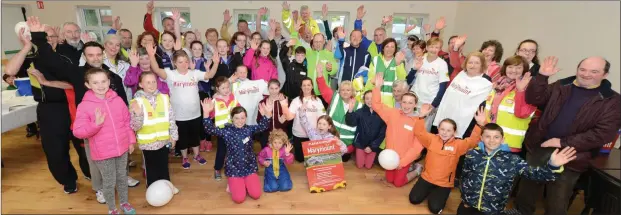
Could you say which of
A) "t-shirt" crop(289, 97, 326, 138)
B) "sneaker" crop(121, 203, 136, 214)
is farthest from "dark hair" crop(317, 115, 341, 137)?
"sneaker" crop(121, 203, 136, 214)

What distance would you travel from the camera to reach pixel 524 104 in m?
2.69

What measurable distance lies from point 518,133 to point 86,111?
3.62 m

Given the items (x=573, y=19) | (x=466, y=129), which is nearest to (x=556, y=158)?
(x=466, y=129)

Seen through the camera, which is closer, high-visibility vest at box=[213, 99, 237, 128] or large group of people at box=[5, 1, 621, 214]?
large group of people at box=[5, 1, 621, 214]

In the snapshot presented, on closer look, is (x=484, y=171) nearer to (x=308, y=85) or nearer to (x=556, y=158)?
(x=556, y=158)

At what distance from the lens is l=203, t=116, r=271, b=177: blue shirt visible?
3.01 m

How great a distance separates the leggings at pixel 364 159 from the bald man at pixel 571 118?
5.15ft

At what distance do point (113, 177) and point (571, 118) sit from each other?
368 centimetres

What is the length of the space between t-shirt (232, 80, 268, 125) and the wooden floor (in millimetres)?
696

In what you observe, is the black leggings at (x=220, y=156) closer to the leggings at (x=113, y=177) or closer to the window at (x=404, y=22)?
the leggings at (x=113, y=177)

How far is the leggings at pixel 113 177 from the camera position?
2.53 meters

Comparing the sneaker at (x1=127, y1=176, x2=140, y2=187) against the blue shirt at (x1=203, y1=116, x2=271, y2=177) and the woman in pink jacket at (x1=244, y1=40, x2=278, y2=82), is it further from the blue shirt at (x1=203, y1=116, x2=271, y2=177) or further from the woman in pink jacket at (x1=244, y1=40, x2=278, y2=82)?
the woman in pink jacket at (x1=244, y1=40, x2=278, y2=82)

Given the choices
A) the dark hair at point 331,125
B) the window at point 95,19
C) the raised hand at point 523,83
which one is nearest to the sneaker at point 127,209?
the dark hair at point 331,125

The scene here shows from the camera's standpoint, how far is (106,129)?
2473 mm
